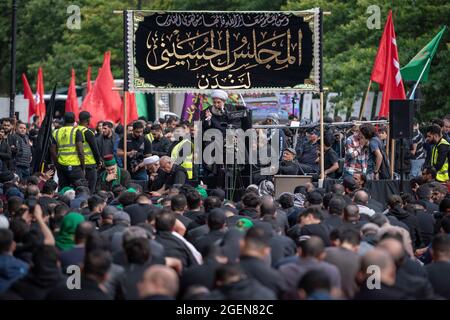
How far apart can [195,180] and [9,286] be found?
11540 millimetres

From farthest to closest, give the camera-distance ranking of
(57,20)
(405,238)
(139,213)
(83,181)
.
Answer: (57,20) < (83,181) < (139,213) < (405,238)

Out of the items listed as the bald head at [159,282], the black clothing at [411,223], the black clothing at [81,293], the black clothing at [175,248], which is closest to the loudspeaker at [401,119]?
the black clothing at [411,223]

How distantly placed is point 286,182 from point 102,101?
919cm

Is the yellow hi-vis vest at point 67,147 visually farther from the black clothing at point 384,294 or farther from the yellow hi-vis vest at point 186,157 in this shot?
the black clothing at point 384,294

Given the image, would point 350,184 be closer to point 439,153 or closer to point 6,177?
point 439,153

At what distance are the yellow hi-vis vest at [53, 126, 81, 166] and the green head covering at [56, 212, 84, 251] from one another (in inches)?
343

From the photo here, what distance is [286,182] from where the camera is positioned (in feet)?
70.6

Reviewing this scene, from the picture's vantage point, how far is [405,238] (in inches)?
508

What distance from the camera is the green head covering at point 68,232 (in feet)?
41.8

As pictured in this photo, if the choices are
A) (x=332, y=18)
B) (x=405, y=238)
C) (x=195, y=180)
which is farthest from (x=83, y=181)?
(x=332, y=18)

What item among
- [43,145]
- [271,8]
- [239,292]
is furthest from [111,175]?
[271,8]

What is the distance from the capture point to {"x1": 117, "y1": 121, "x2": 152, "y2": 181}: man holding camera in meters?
23.2

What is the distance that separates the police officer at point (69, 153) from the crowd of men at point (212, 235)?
0.08ft
